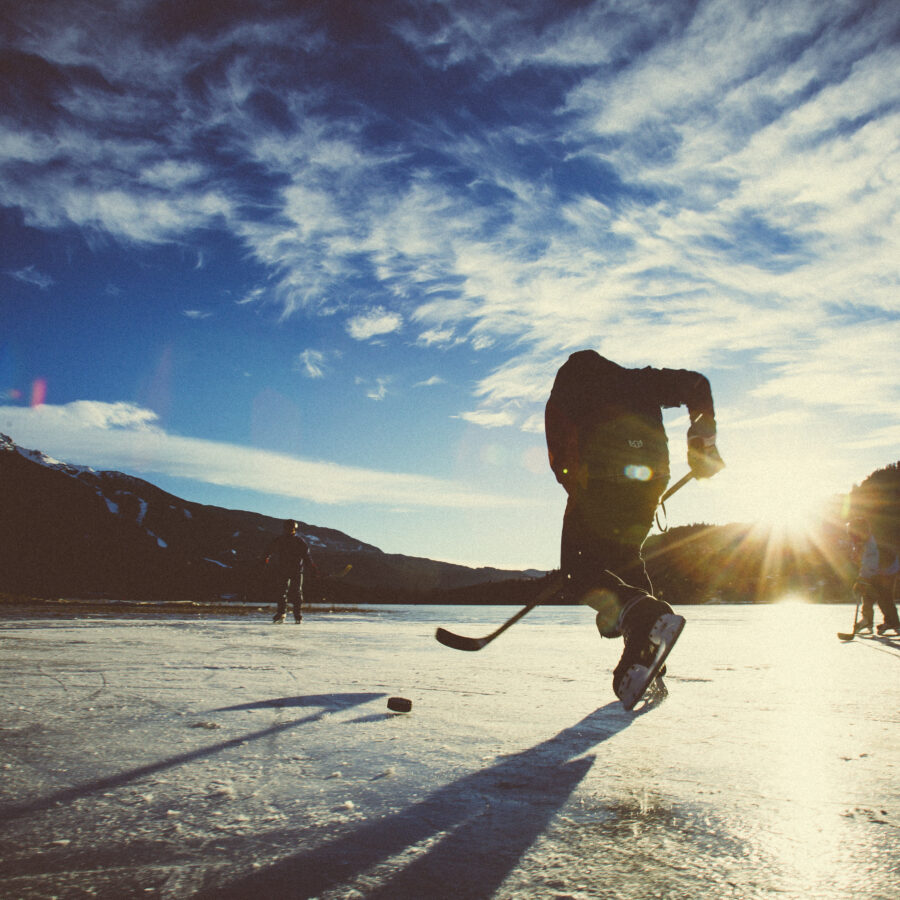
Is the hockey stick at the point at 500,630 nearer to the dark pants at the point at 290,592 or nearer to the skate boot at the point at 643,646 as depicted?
the skate boot at the point at 643,646

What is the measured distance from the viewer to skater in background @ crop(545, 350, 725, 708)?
291cm

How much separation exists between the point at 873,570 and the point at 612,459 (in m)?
9.50

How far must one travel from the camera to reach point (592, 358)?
3123mm

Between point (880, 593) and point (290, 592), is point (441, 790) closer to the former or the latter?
point (290, 592)

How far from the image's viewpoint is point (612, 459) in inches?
115

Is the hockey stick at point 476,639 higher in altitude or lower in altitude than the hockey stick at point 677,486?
lower

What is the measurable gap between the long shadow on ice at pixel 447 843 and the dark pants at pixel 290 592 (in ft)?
31.9

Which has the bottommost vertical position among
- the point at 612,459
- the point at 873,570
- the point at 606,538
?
the point at 873,570

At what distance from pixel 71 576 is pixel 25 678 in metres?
139

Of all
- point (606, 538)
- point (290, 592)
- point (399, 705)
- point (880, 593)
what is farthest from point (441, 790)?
point (880, 593)

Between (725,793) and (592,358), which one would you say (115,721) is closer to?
(725,793)

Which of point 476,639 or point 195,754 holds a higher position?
point 476,639

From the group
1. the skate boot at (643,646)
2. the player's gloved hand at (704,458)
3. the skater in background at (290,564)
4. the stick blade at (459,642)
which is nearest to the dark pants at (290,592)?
the skater in background at (290,564)

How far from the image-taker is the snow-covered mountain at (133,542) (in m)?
119
